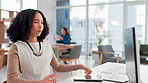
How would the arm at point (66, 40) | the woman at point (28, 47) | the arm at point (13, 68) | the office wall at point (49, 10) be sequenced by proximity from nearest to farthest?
the arm at point (13, 68)
the woman at point (28, 47)
the arm at point (66, 40)
the office wall at point (49, 10)

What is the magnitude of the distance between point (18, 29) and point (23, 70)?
1.05 ft

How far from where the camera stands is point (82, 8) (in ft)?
29.3

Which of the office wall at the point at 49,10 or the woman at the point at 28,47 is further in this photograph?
the office wall at the point at 49,10

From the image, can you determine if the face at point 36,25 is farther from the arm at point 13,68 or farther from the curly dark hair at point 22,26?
the arm at point 13,68

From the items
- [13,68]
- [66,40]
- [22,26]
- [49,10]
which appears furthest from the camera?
[49,10]

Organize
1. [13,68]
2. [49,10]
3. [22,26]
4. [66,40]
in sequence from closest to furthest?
[13,68], [22,26], [66,40], [49,10]

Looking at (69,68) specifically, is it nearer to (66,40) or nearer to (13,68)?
(13,68)

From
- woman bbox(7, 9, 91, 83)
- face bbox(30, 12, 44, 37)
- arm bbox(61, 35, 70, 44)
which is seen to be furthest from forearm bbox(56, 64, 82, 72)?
arm bbox(61, 35, 70, 44)

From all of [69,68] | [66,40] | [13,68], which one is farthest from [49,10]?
[13,68]

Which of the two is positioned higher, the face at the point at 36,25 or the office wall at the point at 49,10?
the office wall at the point at 49,10

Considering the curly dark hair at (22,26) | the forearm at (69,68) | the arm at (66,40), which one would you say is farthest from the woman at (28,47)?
the arm at (66,40)

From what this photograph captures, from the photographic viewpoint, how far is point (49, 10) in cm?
948

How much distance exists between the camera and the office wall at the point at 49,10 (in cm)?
910

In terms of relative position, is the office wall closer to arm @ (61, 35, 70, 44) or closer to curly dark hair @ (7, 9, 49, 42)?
arm @ (61, 35, 70, 44)
